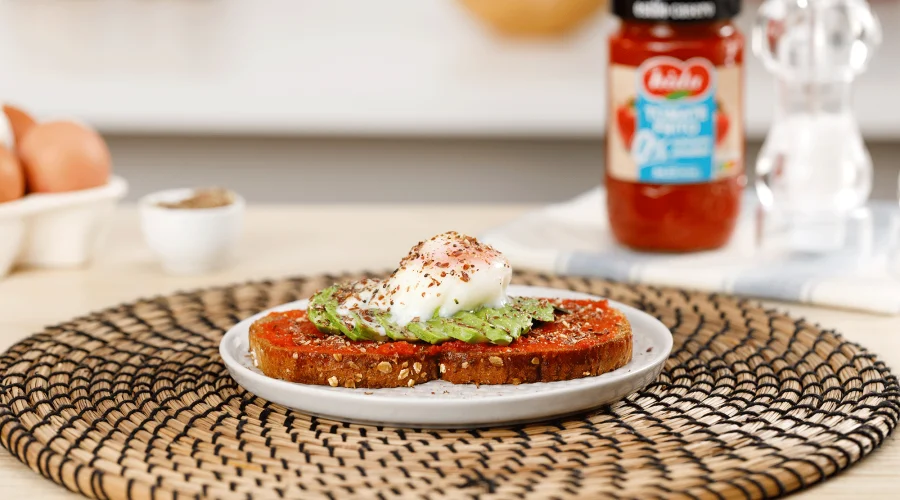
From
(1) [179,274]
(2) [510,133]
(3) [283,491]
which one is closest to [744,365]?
(3) [283,491]

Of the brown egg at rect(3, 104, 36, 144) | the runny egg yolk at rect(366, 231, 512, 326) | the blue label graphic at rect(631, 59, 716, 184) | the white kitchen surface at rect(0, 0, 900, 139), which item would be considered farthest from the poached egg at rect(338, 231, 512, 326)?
the white kitchen surface at rect(0, 0, 900, 139)

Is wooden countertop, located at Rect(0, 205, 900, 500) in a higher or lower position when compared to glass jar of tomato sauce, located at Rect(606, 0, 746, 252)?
lower

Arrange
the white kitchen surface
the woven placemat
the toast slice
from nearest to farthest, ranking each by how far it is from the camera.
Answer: the woven placemat → the toast slice → the white kitchen surface

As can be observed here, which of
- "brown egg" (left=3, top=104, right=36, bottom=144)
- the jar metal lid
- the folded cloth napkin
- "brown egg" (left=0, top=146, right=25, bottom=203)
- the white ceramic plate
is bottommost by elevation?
the folded cloth napkin

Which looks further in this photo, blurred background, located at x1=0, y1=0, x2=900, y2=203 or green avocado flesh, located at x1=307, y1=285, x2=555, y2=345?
blurred background, located at x1=0, y1=0, x2=900, y2=203

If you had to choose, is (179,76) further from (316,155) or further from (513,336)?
(513,336)

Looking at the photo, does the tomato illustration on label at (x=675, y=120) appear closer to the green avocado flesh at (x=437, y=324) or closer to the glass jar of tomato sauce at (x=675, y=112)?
the glass jar of tomato sauce at (x=675, y=112)

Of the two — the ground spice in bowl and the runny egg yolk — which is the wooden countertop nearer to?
the ground spice in bowl

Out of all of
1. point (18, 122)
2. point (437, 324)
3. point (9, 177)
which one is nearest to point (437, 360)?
point (437, 324)

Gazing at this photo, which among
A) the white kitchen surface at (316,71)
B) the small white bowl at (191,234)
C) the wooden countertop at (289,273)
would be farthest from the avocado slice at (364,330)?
the white kitchen surface at (316,71)
